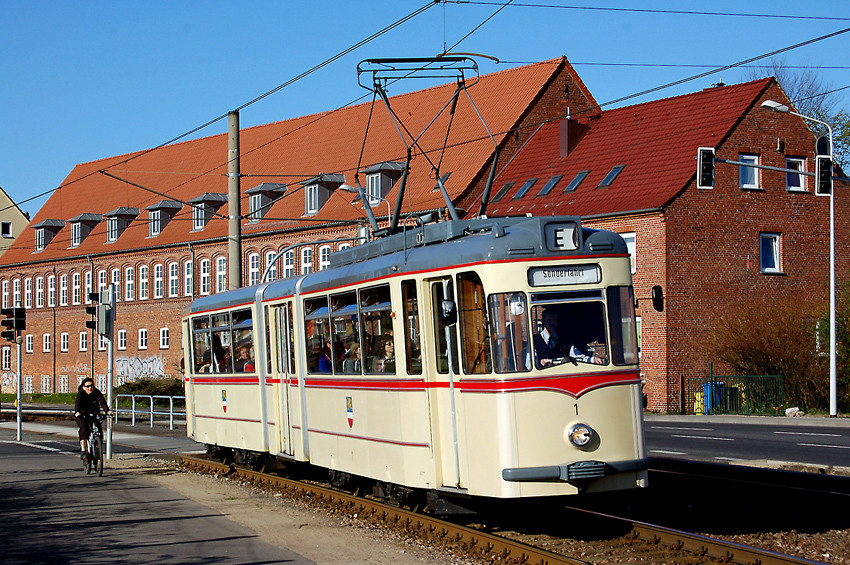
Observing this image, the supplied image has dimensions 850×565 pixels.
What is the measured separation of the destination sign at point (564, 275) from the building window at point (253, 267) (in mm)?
54029

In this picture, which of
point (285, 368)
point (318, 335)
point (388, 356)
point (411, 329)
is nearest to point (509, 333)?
point (411, 329)

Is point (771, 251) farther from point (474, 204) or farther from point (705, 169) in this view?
point (705, 169)

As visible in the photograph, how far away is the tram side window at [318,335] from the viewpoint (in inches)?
622

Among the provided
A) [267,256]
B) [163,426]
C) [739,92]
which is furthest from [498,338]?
[267,256]

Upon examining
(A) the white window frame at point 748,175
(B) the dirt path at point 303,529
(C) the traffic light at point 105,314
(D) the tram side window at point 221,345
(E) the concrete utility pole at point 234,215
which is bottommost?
(B) the dirt path at point 303,529

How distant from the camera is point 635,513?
562 inches

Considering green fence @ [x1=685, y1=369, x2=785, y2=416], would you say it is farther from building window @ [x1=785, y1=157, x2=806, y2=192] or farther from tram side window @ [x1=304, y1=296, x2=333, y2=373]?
tram side window @ [x1=304, y1=296, x2=333, y2=373]

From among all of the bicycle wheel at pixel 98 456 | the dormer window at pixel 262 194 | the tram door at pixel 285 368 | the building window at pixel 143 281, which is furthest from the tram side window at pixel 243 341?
the building window at pixel 143 281

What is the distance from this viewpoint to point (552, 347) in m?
11.8

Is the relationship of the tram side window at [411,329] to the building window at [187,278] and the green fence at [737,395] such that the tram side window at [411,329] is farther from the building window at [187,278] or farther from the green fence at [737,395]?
the building window at [187,278]

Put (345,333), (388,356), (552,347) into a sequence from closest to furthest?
(552,347) < (388,356) < (345,333)

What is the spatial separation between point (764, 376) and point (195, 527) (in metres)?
27.9

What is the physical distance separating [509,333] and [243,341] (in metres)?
8.81

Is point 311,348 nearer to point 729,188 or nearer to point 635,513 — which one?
point 635,513
